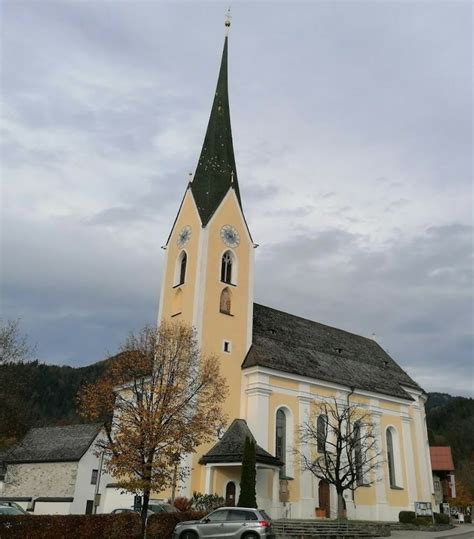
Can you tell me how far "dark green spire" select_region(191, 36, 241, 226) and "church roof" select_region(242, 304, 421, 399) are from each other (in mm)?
9672

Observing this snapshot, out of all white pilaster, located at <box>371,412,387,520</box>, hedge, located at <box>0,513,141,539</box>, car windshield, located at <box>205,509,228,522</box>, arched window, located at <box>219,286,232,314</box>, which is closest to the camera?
hedge, located at <box>0,513,141,539</box>

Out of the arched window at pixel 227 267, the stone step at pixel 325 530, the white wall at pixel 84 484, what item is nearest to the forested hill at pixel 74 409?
the white wall at pixel 84 484

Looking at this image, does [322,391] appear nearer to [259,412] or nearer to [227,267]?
[259,412]

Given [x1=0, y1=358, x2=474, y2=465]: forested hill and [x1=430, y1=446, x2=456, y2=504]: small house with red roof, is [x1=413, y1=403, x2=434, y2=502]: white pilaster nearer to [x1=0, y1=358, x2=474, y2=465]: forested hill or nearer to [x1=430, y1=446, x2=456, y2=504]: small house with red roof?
[x1=430, y1=446, x2=456, y2=504]: small house with red roof

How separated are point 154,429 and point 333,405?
21.1m

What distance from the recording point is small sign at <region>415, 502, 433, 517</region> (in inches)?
1543

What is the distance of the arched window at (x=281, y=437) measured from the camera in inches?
1425

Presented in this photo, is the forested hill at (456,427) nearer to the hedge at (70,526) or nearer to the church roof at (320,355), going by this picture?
the church roof at (320,355)

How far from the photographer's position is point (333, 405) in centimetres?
4100

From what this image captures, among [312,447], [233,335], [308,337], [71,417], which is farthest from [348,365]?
[71,417]

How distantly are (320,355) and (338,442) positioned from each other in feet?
34.0

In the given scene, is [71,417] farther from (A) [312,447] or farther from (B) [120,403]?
(B) [120,403]

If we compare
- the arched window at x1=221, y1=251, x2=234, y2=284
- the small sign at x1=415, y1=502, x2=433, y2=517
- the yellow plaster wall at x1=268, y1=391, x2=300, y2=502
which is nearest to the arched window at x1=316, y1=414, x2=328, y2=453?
the yellow plaster wall at x1=268, y1=391, x2=300, y2=502

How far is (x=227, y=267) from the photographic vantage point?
40.8 metres
